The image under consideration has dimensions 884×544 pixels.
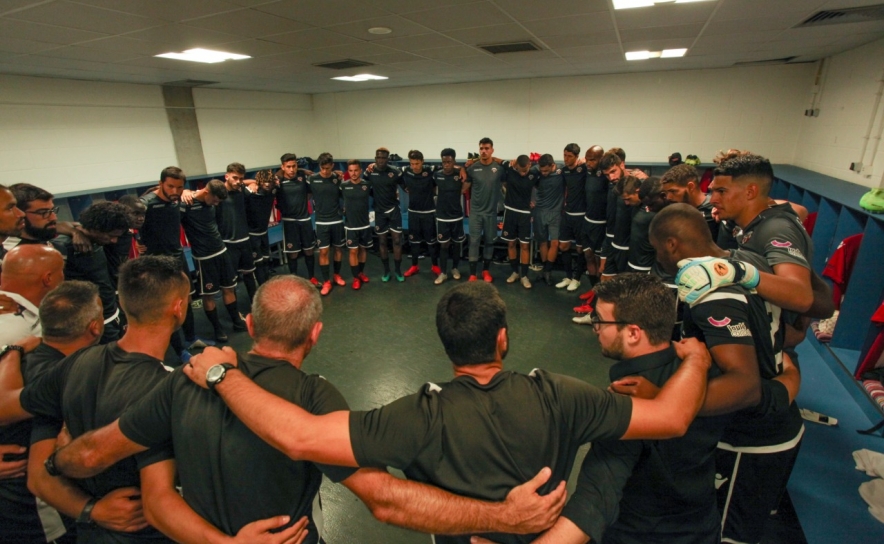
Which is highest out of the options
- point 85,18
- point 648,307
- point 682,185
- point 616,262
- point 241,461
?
point 85,18

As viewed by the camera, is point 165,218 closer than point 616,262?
Yes

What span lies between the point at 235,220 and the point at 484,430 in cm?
451

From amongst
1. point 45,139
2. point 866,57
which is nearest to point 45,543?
point 45,139

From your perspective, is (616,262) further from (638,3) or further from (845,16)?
(845,16)

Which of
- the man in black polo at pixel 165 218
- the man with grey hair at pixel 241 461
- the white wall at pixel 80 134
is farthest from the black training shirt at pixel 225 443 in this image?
the white wall at pixel 80 134

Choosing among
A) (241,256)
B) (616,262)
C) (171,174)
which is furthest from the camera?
(241,256)

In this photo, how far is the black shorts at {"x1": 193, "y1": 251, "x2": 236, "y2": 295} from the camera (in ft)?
14.2

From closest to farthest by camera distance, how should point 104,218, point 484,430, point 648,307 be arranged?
point 484,430, point 648,307, point 104,218

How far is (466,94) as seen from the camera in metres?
7.95

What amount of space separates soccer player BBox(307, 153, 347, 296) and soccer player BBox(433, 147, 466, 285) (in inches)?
53.1

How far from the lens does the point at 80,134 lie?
19.4 ft

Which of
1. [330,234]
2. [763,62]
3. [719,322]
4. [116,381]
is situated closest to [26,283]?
[116,381]

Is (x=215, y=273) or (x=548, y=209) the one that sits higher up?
(x=548, y=209)

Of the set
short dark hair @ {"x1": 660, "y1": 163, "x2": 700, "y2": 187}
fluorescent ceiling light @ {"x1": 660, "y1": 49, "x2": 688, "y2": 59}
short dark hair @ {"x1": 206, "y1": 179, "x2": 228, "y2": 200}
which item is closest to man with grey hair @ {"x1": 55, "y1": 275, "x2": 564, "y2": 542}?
short dark hair @ {"x1": 660, "y1": 163, "x2": 700, "y2": 187}
